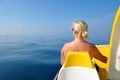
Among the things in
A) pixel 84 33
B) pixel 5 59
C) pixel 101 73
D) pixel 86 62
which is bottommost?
pixel 5 59

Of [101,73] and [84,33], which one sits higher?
[84,33]

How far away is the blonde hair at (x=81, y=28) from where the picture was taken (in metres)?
3.69

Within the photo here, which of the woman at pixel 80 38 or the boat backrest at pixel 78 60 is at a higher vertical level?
the woman at pixel 80 38

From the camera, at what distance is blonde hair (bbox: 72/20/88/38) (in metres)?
3.69

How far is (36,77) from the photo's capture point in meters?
8.42

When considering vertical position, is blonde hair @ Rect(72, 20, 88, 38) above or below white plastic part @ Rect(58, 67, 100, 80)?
above

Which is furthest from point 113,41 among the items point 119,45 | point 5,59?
point 5,59

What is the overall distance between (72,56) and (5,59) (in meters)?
11.6

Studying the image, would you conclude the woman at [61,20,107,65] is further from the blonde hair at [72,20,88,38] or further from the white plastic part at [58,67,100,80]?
the white plastic part at [58,67,100,80]

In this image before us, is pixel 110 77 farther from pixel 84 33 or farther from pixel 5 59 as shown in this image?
pixel 5 59

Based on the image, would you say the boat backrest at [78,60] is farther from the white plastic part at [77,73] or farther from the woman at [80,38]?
the woman at [80,38]

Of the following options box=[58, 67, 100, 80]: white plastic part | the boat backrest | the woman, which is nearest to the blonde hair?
the woman

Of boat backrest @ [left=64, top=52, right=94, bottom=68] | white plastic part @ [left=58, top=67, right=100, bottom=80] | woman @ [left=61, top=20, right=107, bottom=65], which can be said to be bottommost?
white plastic part @ [left=58, top=67, right=100, bottom=80]

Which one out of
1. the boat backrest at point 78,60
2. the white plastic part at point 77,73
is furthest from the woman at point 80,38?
the white plastic part at point 77,73
